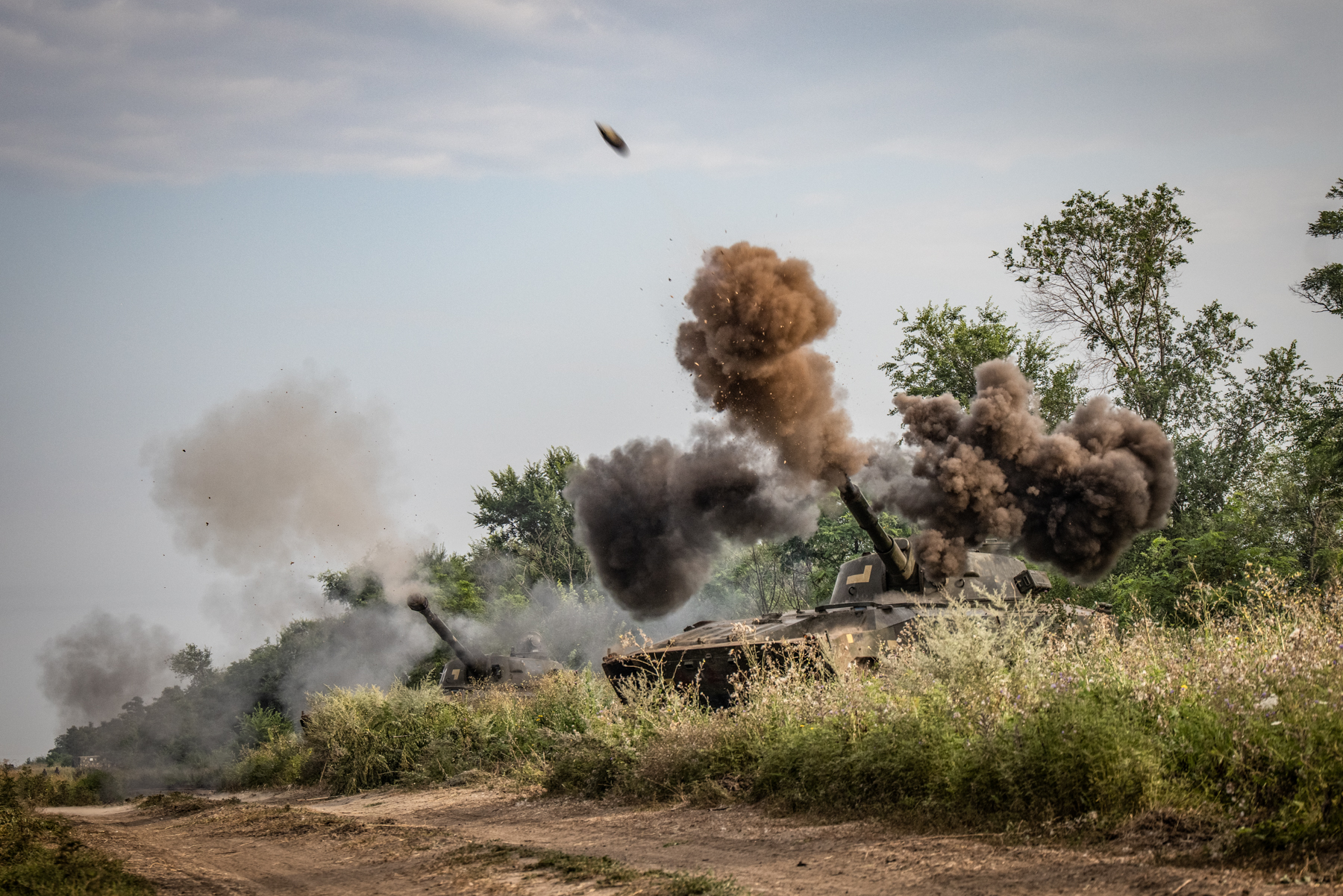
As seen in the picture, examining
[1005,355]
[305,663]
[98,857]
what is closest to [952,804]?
[98,857]

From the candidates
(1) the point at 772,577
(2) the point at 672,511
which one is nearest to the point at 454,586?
(1) the point at 772,577

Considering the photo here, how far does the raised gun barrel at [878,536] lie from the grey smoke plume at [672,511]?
2.03 meters

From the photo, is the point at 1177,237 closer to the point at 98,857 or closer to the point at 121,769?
the point at 98,857

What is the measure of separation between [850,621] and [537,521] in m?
41.2

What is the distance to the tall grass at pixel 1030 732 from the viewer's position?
244 inches

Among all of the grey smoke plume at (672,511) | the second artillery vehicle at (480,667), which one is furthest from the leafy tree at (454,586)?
the grey smoke plume at (672,511)

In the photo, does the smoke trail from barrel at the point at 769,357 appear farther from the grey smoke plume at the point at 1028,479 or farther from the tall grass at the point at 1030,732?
the tall grass at the point at 1030,732

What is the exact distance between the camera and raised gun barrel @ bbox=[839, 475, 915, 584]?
15070 mm

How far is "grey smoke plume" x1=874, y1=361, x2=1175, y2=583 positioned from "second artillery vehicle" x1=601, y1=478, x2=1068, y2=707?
101cm

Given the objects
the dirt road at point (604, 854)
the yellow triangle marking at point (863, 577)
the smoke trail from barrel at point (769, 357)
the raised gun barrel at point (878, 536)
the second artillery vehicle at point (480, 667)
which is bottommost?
the dirt road at point (604, 854)

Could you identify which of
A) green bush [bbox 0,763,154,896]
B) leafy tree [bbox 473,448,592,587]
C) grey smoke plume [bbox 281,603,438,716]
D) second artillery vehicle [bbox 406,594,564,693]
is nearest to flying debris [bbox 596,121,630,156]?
green bush [bbox 0,763,154,896]

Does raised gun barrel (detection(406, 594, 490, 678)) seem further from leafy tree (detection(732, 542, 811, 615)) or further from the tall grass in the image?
leafy tree (detection(732, 542, 811, 615))

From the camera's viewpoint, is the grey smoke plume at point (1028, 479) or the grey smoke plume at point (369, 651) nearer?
the grey smoke plume at point (1028, 479)

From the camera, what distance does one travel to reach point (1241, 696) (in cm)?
668
